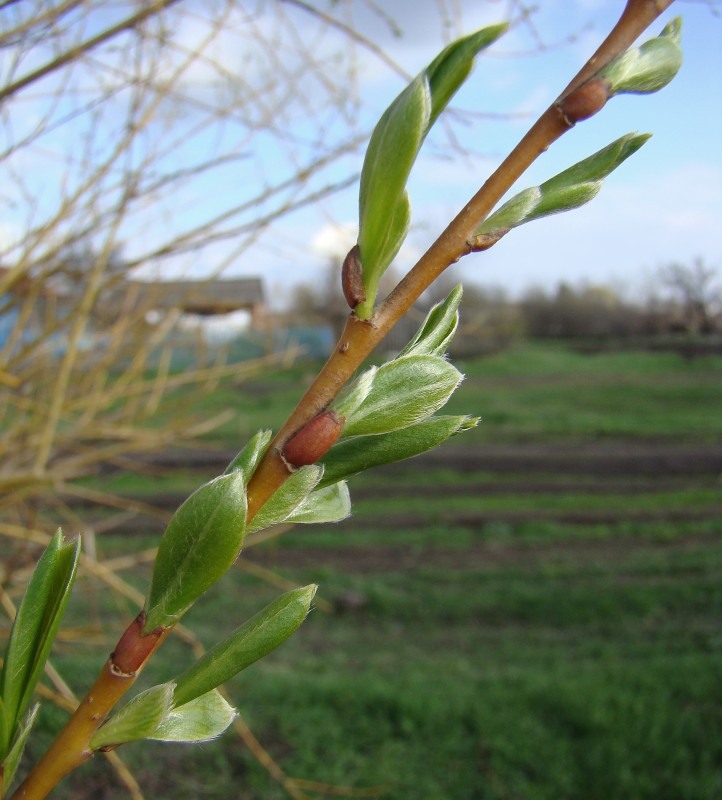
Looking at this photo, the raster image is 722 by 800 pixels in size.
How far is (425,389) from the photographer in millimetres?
281

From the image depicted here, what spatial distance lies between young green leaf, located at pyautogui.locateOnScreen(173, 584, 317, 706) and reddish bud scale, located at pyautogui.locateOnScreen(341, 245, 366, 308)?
0.33 feet

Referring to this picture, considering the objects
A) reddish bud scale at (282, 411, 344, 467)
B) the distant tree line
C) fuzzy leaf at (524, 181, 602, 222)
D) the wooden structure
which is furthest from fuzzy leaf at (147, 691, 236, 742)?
the distant tree line

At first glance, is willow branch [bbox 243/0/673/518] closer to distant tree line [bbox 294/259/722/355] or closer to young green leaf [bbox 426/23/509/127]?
young green leaf [bbox 426/23/509/127]

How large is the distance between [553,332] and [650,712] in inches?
687

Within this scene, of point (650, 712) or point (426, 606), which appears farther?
point (426, 606)

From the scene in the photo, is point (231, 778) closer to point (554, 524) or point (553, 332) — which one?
point (554, 524)

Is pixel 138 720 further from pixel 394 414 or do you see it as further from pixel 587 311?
pixel 587 311

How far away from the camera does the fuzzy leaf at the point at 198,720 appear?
0.92 feet

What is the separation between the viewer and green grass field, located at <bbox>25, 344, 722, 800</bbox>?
3383mm

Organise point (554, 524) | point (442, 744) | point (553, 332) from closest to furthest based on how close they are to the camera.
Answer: point (442, 744), point (554, 524), point (553, 332)

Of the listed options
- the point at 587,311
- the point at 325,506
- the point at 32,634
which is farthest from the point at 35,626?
the point at 587,311

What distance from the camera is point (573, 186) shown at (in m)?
0.29

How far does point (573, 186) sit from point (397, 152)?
0.07 meters

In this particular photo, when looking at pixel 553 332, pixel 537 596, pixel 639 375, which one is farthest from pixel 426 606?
pixel 553 332
